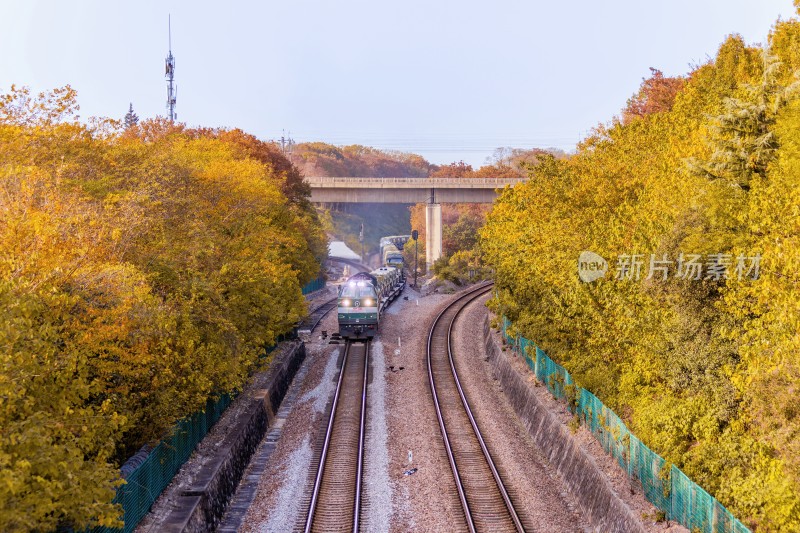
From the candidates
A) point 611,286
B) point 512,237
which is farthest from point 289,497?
point 512,237

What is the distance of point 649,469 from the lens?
18.2m

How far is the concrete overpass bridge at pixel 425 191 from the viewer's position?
81.9 metres

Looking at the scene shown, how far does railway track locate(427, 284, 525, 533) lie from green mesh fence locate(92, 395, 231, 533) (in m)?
8.25

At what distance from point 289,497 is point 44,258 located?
392 inches

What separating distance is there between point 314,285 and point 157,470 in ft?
178

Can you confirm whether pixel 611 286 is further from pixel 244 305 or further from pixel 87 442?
pixel 87 442

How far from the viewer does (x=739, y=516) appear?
15.2 meters

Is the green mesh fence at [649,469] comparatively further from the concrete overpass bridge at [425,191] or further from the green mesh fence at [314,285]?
the concrete overpass bridge at [425,191]

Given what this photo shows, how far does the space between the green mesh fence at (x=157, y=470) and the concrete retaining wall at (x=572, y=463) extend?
38.0 feet

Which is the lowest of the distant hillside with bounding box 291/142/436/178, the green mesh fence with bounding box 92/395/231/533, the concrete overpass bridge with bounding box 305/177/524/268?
the green mesh fence with bounding box 92/395/231/533

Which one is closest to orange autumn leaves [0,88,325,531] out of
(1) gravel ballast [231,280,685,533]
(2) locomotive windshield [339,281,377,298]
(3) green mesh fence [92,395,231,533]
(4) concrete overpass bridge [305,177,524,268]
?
(3) green mesh fence [92,395,231,533]

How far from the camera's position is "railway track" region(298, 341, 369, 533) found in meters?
19.8

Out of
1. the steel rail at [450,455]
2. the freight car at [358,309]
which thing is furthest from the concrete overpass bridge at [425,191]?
the steel rail at [450,455]

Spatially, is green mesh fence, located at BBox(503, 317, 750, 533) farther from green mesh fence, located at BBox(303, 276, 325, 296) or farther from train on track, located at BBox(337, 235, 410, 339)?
green mesh fence, located at BBox(303, 276, 325, 296)
